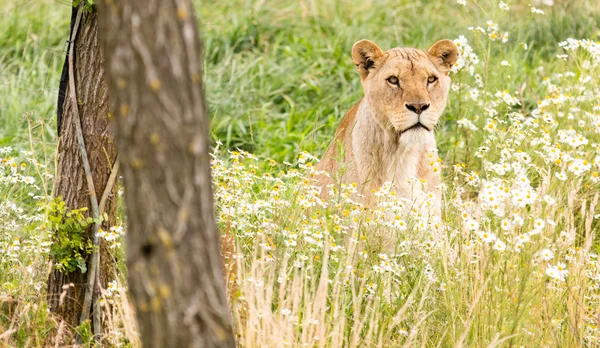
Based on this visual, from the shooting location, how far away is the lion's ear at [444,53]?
578 cm

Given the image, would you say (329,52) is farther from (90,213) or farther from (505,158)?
(90,213)

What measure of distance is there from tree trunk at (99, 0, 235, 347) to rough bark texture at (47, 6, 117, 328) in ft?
5.91

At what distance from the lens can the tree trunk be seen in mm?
2629

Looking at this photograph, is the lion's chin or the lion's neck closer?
the lion's chin

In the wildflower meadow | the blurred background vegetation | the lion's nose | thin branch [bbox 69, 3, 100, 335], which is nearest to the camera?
the wildflower meadow

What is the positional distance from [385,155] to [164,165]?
10.1 ft

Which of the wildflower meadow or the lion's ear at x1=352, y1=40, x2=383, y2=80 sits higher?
the lion's ear at x1=352, y1=40, x2=383, y2=80

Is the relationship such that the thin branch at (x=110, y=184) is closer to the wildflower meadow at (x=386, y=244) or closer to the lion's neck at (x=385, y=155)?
the wildflower meadow at (x=386, y=244)

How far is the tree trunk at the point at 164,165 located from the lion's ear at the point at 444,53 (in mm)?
3300

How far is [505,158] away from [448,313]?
40.0 inches

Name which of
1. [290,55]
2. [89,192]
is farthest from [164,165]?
[290,55]

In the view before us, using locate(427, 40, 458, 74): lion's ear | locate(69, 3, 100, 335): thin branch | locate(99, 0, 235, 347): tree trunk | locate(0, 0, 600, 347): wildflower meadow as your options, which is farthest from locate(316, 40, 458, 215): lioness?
locate(99, 0, 235, 347): tree trunk

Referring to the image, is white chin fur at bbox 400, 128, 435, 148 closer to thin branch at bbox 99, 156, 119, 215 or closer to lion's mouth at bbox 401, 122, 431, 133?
lion's mouth at bbox 401, 122, 431, 133

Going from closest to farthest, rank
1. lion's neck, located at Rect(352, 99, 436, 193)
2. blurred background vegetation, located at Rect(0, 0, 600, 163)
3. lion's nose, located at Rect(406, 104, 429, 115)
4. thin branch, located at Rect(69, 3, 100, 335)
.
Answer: thin branch, located at Rect(69, 3, 100, 335) < lion's nose, located at Rect(406, 104, 429, 115) < lion's neck, located at Rect(352, 99, 436, 193) < blurred background vegetation, located at Rect(0, 0, 600, 163)
